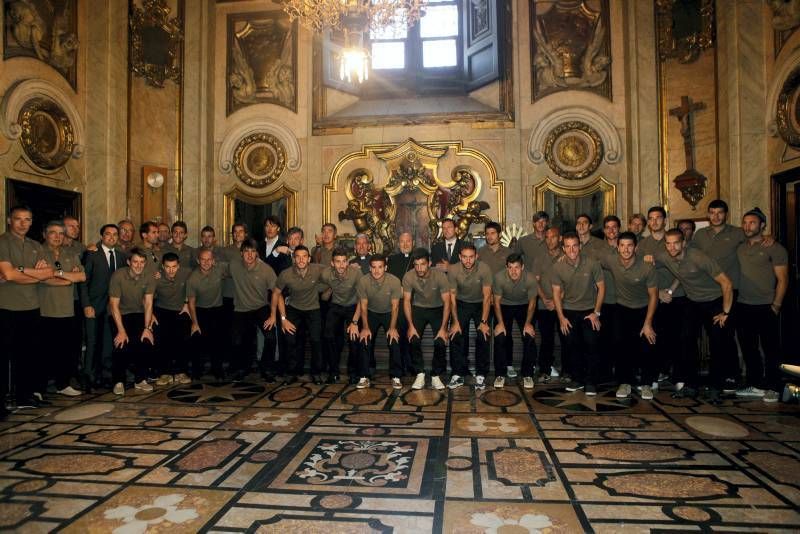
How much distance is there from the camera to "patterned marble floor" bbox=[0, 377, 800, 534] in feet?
8.68

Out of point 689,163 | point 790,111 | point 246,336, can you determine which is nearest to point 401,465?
point 246,336

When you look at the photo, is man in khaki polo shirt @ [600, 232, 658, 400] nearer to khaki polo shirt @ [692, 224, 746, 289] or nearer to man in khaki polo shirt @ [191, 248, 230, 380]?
khaki polo shirt @ [692, 224, 746, 289]

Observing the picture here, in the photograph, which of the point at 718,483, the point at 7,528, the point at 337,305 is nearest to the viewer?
the point at 7,528

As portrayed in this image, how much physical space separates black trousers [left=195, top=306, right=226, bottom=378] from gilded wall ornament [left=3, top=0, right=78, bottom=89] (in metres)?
4.07

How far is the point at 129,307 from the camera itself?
18.5 ft

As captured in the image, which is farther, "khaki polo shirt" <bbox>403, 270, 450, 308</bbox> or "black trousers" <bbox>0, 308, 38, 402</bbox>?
"khaki polo shirt" <bbox>403, 270, 450, 308</bbox>

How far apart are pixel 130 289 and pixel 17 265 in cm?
104

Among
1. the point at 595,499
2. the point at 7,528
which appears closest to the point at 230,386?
the point at 7,528

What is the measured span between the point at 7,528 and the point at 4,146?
18.2ft

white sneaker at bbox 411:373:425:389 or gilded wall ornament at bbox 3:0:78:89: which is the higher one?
gilded wall ornament at bbox 3:0:78:89

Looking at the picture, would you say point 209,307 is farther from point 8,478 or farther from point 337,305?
point 8,478

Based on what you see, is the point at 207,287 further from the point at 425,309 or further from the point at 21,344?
the point at 425,309

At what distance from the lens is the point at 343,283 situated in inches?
233

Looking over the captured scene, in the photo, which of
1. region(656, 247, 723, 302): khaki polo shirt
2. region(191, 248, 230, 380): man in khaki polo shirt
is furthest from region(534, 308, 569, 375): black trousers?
region(191, 248, 230, 380): man in khaki polo shirt
